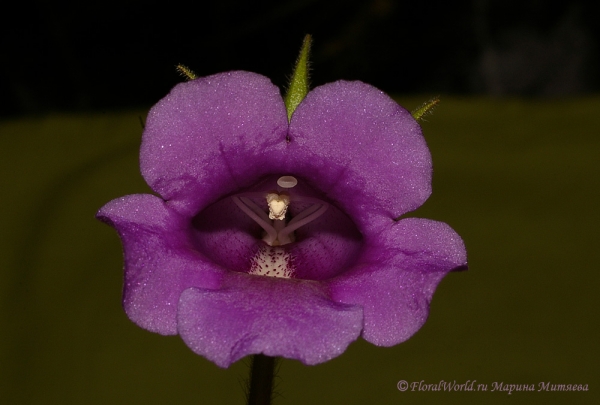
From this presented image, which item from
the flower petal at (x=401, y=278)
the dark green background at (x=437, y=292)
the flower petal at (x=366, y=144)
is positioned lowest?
the dark green background at (x=437, y=292)

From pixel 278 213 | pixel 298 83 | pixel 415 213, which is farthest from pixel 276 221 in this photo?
pixel 415 213

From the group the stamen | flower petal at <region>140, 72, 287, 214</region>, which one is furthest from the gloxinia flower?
the stamen

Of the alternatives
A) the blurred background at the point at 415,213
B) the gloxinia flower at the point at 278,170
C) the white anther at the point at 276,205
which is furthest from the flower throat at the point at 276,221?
the blurred background at the point at 415,213

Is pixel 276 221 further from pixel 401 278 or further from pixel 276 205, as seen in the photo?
pixel 401 278

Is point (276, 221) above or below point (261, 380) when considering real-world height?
above

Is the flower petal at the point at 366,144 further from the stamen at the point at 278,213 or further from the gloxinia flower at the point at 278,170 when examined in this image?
the stamen at the point at 278,213

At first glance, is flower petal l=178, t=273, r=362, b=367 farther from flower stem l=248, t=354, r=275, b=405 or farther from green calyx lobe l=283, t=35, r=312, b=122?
green calyx lobe l=283, t=35, r=312, b=122
